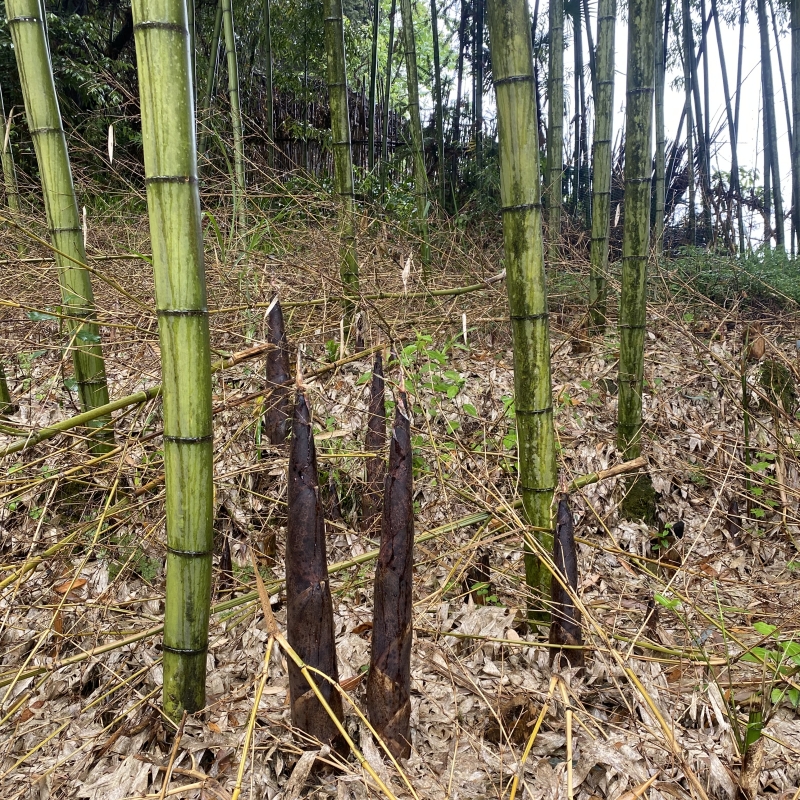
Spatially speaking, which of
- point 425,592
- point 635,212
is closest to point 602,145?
point 635,212

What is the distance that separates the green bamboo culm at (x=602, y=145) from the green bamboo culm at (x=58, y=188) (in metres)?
2.84

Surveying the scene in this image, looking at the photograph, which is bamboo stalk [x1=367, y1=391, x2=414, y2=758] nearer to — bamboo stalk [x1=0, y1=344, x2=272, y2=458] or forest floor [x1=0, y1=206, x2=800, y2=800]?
forest floor [x1=0, y1=206, x2=800, y2=800]

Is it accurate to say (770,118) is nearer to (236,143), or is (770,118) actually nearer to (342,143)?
(342,143)

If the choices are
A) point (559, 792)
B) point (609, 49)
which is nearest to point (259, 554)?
point (559, 792)

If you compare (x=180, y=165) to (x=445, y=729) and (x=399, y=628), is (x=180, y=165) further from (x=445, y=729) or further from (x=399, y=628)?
(x=445, y=729)

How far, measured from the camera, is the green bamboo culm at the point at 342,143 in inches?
139

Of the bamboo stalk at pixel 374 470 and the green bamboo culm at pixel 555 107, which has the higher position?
the green bamboo culm at pixel 555 107

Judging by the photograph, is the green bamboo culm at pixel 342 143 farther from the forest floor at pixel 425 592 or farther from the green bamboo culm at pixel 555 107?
the green bamboo culm at pixel 555 107

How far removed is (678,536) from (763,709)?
5.81 ft

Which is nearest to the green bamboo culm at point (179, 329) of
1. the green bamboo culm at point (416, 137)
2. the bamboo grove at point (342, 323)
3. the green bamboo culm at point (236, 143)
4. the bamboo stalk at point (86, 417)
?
the bamboo grove at point (342, 323)

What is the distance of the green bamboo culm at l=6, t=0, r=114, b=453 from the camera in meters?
2.25

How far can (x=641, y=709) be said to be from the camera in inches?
70.4

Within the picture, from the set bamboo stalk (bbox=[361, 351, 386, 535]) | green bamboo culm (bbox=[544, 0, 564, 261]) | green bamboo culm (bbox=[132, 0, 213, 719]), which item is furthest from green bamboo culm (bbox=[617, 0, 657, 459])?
green bamboo culm (bbox=[544, 0, 564, 261])

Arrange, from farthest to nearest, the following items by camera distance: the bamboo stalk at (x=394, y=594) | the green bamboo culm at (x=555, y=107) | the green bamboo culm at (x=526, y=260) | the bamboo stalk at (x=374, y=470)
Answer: the green bamboo culm at (x=555, y=107) < the bamboo stalk at (x=374, y=470) < the green bamboo culm at (x=526, y=260) < the bamboo stalk at (x=394, y=594)
